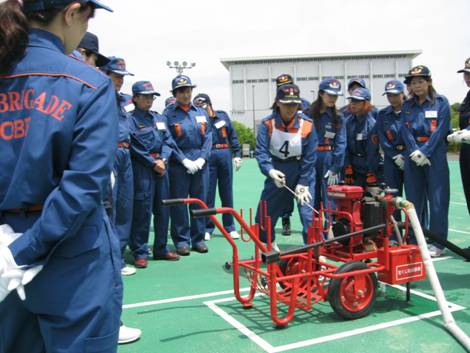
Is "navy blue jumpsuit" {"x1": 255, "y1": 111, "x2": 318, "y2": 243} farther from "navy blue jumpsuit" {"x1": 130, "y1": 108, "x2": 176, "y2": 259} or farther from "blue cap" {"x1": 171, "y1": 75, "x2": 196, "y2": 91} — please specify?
"blue cap" {"x1": 171, "y1": 75, "x2": 196, "y2": 91}

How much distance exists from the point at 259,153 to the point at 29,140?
3388 mm

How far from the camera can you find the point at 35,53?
63.7 inches

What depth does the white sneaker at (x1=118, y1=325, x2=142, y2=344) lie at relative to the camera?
10.5 ft

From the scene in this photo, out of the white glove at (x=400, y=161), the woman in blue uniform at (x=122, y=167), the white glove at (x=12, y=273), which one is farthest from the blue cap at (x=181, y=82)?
the white glove at (x=12, y=273)

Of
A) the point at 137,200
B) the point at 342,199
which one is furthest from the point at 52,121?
the point at 137,200

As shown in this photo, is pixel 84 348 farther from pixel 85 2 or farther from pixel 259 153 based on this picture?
pixel 259 153

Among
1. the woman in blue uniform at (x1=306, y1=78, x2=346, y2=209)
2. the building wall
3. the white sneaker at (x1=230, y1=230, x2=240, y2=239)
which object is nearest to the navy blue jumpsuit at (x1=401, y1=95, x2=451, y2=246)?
the woman in blue uniform at (x1=306, y1=78, x2=346, y2=209)

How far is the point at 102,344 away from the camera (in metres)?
1.62

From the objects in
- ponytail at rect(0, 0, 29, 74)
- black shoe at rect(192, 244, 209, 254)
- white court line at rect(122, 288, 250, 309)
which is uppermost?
ponytail at rect(0, 0, 29, 74)

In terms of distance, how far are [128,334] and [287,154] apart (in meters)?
2.47

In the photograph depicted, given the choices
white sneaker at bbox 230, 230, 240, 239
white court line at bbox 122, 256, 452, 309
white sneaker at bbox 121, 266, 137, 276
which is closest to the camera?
white court line at bbox 122, 256, 452, 309

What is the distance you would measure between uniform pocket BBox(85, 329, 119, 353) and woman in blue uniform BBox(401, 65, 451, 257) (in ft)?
14.7

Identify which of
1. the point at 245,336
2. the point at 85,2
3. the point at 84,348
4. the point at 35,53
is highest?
the point at 85,2

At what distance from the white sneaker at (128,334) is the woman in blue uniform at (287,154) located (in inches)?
A: 76.8
